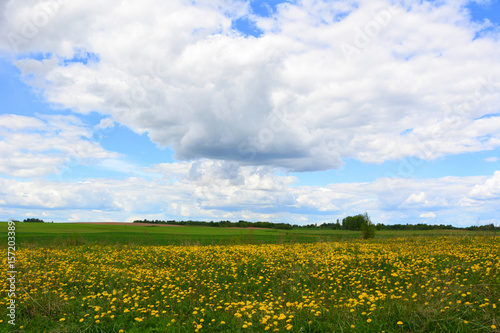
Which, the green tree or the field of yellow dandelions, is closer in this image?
the field of yellow dandelions

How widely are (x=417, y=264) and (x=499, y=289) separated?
4806mm

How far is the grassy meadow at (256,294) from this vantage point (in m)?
6.83

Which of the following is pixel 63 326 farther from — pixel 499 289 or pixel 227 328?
pixel 499 289

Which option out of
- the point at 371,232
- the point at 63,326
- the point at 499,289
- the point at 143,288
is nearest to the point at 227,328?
the point at 63,326

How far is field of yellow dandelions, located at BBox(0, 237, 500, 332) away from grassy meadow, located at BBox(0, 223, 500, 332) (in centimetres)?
3

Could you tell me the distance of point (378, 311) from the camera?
7.09 m

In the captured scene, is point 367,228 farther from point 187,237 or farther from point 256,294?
point 256,294

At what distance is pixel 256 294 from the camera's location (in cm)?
1085

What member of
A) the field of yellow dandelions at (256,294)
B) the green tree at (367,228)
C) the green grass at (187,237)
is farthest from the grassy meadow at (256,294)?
the green tree at (367,228)

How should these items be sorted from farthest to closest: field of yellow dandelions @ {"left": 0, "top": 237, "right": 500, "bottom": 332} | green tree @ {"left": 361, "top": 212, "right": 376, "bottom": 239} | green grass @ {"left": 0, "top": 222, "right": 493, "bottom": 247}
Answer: green tree @ {"left": 361, "top": 212, "right": 376, "bottom": 239}
green grass @ {"left": 0, "top": 222, "right": 493, "bottom": 247}
field of yellow dandelions @ {"left": 0, "top": 237, "right": 500, "bottom": 332}

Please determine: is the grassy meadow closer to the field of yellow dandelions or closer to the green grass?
the field of yellow dandelions

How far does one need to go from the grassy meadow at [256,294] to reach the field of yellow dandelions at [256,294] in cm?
3

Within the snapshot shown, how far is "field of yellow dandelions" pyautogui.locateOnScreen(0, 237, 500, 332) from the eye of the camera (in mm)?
6828

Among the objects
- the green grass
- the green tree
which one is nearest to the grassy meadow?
the green grass
